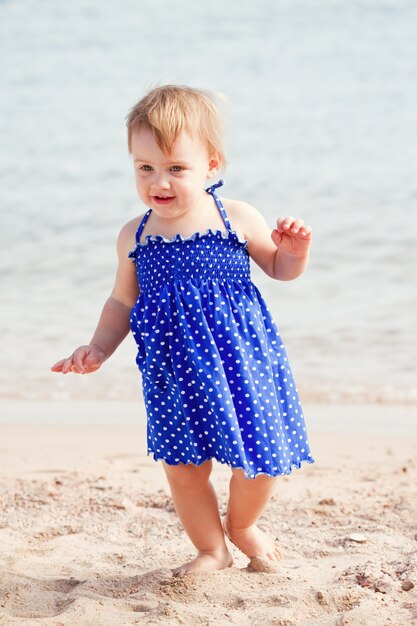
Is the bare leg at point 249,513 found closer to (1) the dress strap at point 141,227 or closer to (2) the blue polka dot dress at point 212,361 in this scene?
(2) the blue polka dot dress at point 212,361

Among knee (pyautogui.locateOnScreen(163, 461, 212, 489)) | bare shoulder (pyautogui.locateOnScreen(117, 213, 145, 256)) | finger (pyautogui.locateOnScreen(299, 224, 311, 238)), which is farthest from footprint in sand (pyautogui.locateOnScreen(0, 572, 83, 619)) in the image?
finger (pyautogui.locateOnScreen(299, 224, 311, 238))

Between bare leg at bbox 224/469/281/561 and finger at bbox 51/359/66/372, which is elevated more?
finger at bbox 51/359/66/372

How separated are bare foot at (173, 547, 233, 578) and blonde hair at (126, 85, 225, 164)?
1.23 metres

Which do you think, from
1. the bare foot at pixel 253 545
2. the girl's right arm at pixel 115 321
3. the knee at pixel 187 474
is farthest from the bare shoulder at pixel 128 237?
the bare foot at pixel 253 545

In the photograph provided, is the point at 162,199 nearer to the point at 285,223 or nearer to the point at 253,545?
the point at 285,223

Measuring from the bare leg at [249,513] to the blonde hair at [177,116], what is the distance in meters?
0.98

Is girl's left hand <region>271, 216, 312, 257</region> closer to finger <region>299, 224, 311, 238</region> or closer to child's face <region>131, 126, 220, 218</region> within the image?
finger <region>299, 224, 311, 238</region>

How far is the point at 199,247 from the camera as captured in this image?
8.98ft

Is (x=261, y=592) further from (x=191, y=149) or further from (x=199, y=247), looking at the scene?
(x=191, y=149)

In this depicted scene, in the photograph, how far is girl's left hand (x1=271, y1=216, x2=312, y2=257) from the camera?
8.82 ft

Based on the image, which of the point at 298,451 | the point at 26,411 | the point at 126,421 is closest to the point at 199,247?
the point at 298,451

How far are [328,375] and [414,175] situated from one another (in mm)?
6547

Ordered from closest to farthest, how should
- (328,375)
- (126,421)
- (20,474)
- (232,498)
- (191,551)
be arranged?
(232,498)
(191,551)
(20,474)
(126,421)
(328,375)

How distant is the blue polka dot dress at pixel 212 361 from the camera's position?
8.64ft
